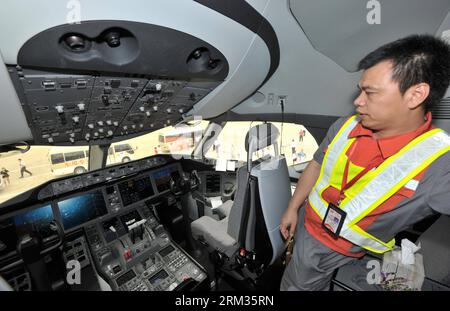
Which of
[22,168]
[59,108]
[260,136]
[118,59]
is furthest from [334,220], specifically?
[22,168]

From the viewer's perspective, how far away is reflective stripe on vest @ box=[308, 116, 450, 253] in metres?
0.90

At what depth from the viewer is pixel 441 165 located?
33.8 inches

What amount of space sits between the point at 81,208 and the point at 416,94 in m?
2.68

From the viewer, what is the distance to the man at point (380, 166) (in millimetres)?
836

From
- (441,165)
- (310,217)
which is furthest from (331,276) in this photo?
(441,165)

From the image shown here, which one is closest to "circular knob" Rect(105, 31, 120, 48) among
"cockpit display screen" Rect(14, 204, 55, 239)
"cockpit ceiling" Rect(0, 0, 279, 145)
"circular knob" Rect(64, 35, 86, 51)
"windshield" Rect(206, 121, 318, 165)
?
"cockpit ceiling" Rect(0, 0, 279, 145)

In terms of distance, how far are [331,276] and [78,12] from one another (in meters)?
1.83

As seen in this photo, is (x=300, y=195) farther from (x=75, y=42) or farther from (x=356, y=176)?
(x=75, y=42)

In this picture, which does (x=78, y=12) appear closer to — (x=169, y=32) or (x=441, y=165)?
(x=169, y=32)

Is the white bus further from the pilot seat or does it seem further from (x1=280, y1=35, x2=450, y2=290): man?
(x1=280, y1=35, x2=450, y2=290): man

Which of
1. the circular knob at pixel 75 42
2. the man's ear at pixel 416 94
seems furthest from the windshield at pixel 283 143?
the circular knob at pixel 75 42

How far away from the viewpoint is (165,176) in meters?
2.67

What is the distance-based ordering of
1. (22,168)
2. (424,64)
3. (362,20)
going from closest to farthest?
(424,64), (362,20), (22,168)

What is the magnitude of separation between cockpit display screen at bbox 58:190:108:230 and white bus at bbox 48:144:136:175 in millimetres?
333
